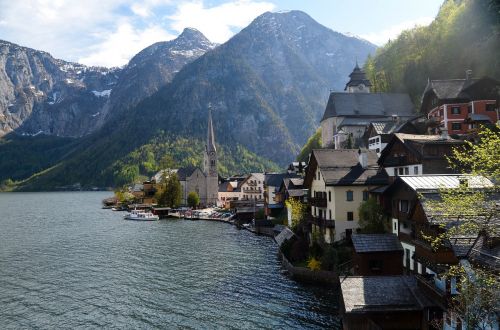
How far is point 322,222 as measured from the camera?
57.1 meters

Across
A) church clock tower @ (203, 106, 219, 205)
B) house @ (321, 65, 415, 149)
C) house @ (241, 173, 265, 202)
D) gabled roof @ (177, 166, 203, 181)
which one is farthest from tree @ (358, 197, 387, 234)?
gabled roof @ (177, 166, 203, 181)

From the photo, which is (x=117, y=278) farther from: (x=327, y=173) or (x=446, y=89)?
(x=446, y=89)

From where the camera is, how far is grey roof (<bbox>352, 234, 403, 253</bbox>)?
40.2 m

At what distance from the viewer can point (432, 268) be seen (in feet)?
102

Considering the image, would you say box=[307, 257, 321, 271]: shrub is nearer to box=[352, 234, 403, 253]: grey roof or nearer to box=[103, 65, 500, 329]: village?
box=[103, 65, 500, 329]: village

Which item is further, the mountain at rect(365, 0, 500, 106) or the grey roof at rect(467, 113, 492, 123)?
the mountain at rect(365, 0, 500, 106)

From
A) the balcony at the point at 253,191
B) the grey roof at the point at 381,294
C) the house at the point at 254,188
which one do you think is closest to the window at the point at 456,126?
the grey roof at the point at 381,294

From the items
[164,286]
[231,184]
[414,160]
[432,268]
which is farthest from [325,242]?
[231,184]

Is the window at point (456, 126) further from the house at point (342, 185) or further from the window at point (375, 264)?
the window at point (375, 264)

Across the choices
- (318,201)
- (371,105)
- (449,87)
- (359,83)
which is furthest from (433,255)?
(359,83)

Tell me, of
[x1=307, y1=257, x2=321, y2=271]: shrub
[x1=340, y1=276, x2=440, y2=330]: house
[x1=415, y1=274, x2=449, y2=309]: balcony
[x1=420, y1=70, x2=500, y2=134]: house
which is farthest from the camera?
[x1=420, y1=70, x2=500, y2=134]: house

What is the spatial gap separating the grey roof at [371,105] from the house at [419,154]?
68.5 meters

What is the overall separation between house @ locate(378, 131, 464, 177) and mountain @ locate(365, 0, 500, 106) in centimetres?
5004

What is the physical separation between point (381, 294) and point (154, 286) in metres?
28.4
